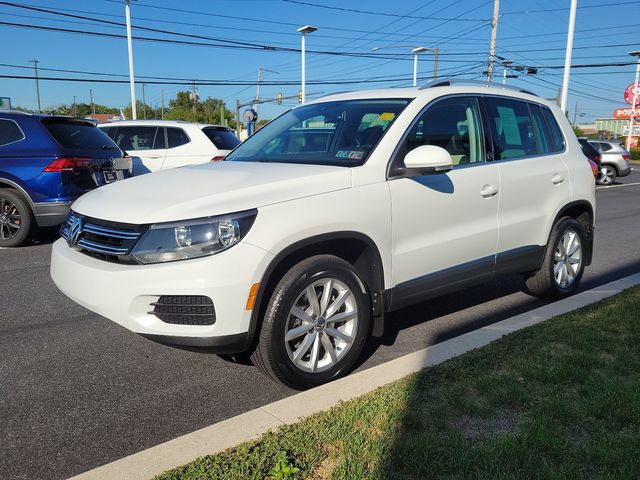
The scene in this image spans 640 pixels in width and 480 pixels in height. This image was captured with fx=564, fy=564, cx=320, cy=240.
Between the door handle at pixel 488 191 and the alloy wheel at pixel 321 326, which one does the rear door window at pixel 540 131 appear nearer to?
the door handle at pixel 488 191

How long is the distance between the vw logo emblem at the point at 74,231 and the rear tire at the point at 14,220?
4453 mm

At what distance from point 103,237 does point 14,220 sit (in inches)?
205

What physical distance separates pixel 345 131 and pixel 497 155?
4.19ft

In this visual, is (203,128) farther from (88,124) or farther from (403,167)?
(403,167)

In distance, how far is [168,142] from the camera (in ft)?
35.7

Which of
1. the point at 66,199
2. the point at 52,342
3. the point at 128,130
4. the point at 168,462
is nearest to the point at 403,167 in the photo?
the point at 168,462

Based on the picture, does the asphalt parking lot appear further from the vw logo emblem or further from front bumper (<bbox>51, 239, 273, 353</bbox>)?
the vw logo emblem

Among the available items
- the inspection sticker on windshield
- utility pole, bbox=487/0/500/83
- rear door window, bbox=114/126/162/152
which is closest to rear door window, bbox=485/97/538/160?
the inspection sticker on windshield

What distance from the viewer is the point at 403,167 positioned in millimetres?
3670

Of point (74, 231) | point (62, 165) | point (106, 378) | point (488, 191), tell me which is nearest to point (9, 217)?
point (62, 165)

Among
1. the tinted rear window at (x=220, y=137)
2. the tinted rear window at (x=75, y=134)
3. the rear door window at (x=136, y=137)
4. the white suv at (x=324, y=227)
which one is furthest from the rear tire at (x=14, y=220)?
the white suv at (x=324, y=227)

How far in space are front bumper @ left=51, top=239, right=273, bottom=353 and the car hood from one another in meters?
0.26

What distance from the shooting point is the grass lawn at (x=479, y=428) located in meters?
2.39

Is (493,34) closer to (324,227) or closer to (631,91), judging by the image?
(631,91)
